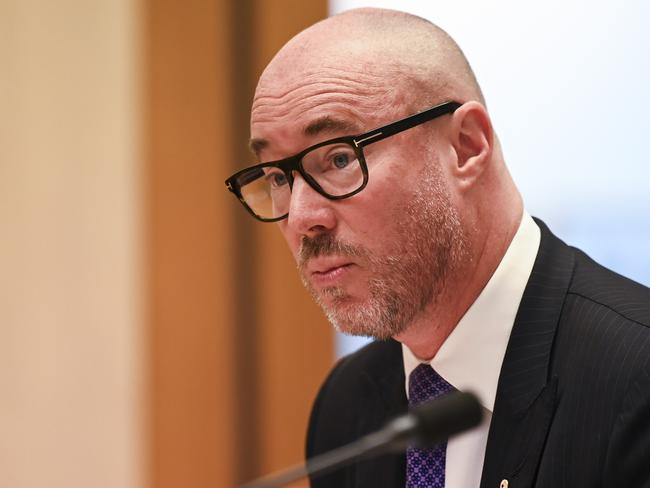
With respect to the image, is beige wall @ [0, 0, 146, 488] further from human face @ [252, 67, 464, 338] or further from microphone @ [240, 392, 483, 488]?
microphone @ [240, 392, 483, 488]

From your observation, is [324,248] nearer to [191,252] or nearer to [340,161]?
[340,161]

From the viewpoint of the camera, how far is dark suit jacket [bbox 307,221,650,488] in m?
1.17

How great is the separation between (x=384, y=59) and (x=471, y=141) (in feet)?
0.69

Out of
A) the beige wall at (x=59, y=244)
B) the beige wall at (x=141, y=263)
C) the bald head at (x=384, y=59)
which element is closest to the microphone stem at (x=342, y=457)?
the bald head at (x=384, y=59)

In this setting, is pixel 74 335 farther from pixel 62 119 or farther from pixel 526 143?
pixel 526 143

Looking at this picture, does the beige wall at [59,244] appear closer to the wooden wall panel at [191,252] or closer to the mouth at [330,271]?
the wooden wall panel at [191,252]

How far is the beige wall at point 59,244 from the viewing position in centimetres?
284

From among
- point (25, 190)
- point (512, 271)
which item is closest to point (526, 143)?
point (512, 271)

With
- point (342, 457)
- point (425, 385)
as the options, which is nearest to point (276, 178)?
point (425, 385)

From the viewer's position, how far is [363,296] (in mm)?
1395

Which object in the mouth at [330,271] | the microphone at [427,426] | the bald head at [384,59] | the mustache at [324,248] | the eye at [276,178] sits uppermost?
the bald head at [384,59]

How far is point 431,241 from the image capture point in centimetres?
140

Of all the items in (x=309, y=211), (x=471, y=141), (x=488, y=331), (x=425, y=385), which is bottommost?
(x=425, y=385)

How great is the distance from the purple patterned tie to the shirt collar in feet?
0.12
